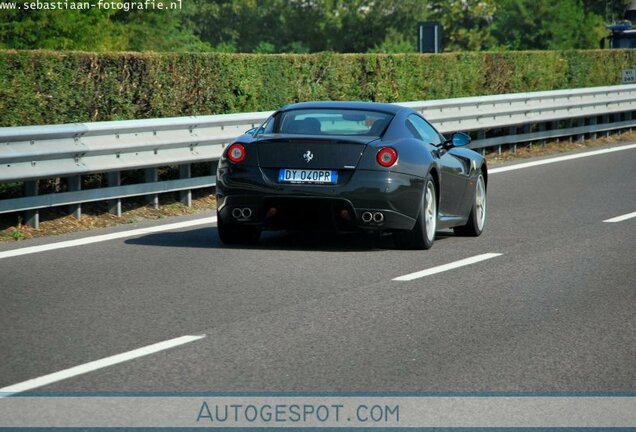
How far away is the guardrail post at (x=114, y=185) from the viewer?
47.6 ft

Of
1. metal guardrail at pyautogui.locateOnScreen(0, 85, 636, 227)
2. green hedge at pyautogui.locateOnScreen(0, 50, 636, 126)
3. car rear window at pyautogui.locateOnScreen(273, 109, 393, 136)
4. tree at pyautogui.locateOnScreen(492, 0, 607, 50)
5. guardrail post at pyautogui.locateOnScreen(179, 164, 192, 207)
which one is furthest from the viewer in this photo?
tree at pyautogui.locateOnScreen(492, 0, 607, 50)

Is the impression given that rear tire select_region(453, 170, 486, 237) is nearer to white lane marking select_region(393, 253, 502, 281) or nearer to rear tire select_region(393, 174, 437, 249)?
rear tire select_region(393, 174, 437, 249)

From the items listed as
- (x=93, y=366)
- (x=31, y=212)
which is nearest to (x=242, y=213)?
(x=31, y=212)

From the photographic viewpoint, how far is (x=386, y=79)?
25031 millimetres

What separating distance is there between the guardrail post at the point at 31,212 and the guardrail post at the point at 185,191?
9.44 feet

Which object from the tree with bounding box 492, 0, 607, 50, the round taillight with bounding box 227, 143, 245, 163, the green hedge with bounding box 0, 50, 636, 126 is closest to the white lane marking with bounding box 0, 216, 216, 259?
the round taillight with bounding box 227, 143, 245, 163

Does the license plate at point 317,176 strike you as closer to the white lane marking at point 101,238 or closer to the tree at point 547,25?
the white lane marking at point 101,238

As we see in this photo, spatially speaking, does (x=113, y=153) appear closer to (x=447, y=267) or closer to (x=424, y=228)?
(x=424, y=228)

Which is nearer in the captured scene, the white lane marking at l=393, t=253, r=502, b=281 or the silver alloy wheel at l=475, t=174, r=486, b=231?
the white lane marking at l=393, t=253, r=502, b=281

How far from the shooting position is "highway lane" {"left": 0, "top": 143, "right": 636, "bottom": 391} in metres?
6.89

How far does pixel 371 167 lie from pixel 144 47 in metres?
47.6

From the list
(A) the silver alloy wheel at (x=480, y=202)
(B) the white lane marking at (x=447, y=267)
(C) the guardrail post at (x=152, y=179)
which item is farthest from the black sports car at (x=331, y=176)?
(C) the guardrail post at (x=152, y=179)

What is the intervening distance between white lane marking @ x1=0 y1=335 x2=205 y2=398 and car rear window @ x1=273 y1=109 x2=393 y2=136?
4.54m

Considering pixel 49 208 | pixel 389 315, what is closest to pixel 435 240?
pixel 49 208
